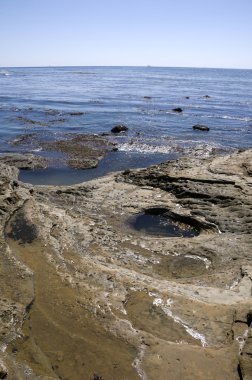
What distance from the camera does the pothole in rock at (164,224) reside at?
1074 centimetres

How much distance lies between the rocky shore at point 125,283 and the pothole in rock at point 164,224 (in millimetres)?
52

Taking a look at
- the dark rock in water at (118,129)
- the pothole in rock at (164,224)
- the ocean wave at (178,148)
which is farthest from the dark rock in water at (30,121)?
the pothole in rock at (164,224)

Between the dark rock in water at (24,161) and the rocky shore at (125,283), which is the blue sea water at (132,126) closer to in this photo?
the dark rock in water at (24,161)

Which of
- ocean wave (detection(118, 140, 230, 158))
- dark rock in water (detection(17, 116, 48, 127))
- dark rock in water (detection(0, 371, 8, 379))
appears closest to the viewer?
dark rock in water (detection(0, 371, 8, 379))

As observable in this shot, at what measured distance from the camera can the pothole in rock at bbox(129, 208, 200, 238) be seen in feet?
35.2

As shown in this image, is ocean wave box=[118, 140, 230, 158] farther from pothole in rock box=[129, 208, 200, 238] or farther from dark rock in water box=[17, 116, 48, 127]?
pothole in rock box=[129, 208, 200, 238]

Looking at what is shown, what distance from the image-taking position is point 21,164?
17125 millimetres

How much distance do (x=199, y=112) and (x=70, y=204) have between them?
2776cm

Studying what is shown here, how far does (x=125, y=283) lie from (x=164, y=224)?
A: 12.1 feet

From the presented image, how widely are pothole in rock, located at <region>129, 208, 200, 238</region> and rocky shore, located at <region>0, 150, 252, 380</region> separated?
5 centimetres

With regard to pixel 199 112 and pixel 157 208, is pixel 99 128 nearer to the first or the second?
pixel 199 112

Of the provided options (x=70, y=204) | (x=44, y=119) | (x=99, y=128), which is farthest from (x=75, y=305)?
(x=44, y=119)

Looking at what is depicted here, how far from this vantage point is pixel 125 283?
7.88 m

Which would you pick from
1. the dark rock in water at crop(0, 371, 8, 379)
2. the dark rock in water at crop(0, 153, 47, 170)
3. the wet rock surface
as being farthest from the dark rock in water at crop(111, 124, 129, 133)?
the dark rock in water at crop(0, 371, 8, 379)
